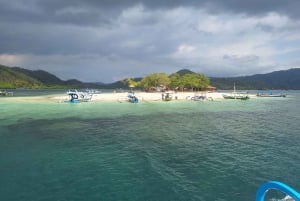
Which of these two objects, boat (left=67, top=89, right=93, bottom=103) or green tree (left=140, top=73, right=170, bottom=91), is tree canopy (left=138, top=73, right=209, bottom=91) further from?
boat (left=67, top=89, right=93, bottom=103)

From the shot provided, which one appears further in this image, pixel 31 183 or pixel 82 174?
pixel 82 174

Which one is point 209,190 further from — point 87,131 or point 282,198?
point 87,131

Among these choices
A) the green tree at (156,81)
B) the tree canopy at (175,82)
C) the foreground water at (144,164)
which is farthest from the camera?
the green tree at (156,81)

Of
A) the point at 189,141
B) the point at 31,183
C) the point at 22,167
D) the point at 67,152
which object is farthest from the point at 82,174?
the point at 189,141

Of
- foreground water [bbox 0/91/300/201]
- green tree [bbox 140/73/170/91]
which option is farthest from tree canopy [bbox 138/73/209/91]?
foreground water [bbox 0/91/300/201]

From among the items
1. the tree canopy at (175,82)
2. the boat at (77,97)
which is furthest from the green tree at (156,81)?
the boat at (77,97)

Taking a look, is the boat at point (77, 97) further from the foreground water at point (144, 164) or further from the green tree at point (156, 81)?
the green tree at point (156, 81)

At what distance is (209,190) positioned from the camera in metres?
18.6

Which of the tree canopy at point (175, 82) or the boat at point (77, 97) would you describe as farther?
the tree canopy at point (175, 82)

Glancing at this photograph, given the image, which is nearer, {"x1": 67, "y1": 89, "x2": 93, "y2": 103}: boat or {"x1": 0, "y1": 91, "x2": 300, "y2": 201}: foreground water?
{"x1": 0, "y1": 91, "x2": 300, "y2": 201}: foreground water

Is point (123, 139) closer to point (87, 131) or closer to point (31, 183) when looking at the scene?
point (87, 131)

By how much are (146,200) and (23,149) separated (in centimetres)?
1834

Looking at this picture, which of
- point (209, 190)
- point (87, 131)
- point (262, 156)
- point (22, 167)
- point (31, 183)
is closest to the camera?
point (209, 190)

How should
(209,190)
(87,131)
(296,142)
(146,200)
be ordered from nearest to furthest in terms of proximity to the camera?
(146,200) < (209,190) < (296,142) < (87,131)
